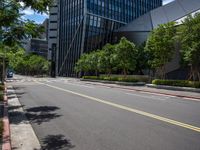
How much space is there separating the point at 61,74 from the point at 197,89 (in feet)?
258

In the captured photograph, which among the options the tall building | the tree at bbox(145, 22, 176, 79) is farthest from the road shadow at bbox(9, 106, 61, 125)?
the tall building

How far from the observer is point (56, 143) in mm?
7461

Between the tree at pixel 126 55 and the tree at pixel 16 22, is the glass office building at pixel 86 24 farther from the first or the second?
the tree at pixel 16 22

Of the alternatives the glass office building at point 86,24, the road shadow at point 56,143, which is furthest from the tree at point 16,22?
the glass office building at point 86,24

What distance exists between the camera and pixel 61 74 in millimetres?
101000

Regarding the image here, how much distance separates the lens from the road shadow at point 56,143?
7.01 m

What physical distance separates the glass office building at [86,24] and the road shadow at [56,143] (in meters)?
75.3

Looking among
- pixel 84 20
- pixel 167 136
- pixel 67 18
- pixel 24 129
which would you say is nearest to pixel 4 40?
pixel 24 129

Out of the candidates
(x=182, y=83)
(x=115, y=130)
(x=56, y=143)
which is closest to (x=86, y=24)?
(x=182, y=83)

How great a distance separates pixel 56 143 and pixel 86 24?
3017 inches

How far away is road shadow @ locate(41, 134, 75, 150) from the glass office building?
7526cm

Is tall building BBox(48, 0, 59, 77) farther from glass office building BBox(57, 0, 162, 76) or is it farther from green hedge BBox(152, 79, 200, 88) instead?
green hedge BBox(152, 79, 200, 88)

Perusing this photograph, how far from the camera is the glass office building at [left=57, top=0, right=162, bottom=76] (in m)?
83.4

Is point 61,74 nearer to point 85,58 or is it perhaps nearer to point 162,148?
point 85,58
